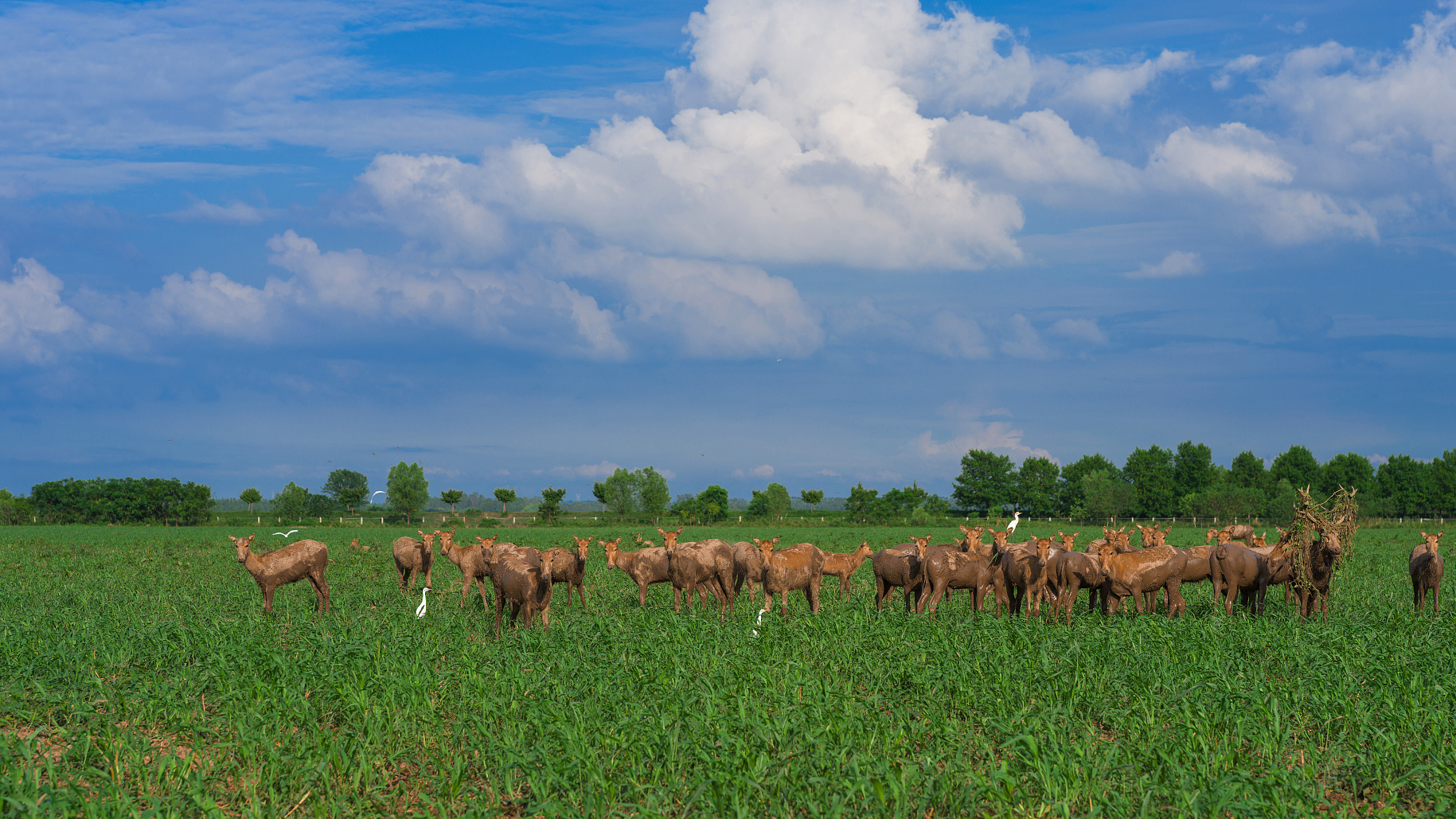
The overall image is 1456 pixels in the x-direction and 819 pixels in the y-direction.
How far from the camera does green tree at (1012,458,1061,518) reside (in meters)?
129

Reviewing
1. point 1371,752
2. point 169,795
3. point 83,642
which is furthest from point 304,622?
point 1371,752

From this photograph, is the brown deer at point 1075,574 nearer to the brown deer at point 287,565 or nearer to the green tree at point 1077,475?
the brown deer at point 287,565

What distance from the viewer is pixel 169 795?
873cm

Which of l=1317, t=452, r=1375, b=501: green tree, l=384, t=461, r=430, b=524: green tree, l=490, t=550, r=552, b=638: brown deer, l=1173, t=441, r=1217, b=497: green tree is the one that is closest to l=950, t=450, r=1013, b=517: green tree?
l=1173, t=441, r=1217, b=497: green tree

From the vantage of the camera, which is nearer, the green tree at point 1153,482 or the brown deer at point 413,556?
the brown deer at point 413,556

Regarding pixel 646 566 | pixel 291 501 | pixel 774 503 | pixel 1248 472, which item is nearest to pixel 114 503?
pixel 291 501

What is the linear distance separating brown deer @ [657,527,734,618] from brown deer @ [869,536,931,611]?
3623 millimetres

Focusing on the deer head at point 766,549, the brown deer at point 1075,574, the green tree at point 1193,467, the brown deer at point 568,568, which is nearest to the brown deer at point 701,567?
the deer head at point 766,549

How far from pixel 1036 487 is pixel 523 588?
404ft

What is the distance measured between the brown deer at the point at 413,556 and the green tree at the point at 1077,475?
374 ft

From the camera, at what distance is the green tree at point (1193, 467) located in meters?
130

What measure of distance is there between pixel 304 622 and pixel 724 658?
934cm

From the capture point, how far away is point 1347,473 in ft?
416

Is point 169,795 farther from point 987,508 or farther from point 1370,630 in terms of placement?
point 987,508
